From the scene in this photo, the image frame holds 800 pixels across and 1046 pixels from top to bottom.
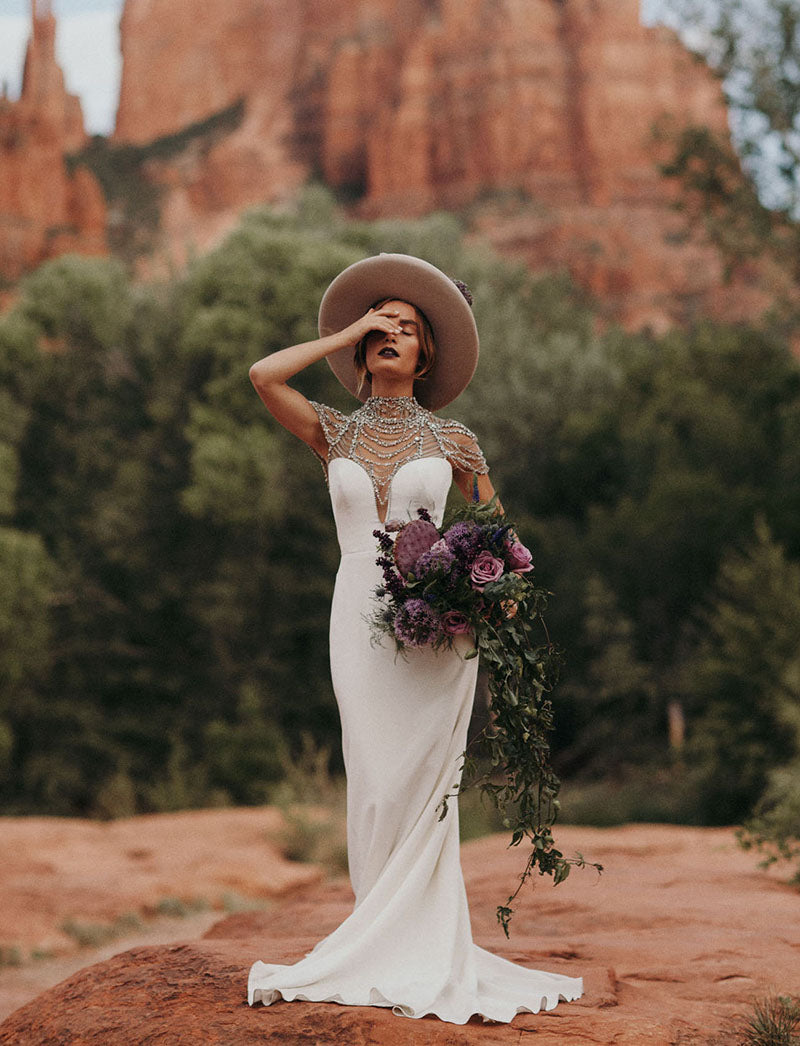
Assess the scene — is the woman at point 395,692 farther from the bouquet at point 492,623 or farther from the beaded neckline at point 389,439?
the bouquet at point 492,623

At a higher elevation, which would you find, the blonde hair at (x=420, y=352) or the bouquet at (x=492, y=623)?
the blonde hair at (x=420, y=352)

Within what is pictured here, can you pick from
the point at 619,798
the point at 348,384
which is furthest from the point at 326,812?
the point at 348,384

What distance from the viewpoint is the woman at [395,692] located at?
16.4ft

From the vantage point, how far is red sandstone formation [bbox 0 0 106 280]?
55.6 m

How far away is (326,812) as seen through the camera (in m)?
15.7

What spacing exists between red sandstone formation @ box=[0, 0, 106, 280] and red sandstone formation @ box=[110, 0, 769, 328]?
4.97m

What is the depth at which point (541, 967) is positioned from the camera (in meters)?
5.92

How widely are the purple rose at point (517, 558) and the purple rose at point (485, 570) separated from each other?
0.10m

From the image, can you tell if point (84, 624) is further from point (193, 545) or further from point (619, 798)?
point (619, 798)

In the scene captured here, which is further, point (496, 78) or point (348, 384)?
point (496, 78)

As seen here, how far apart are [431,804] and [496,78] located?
66.5 metres

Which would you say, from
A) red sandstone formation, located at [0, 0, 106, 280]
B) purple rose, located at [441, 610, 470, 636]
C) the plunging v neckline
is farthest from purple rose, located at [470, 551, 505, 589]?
red sandstone formation, located at [0, 0, 106, 280]

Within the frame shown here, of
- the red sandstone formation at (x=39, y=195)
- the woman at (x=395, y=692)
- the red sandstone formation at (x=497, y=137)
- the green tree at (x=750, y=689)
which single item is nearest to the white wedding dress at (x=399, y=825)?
the woman at (x=395, y=692)

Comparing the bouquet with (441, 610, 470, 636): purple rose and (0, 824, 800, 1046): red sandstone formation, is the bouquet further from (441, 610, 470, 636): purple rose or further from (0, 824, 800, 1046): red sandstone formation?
(0, 824, 800, 1046): red sandstone formation
